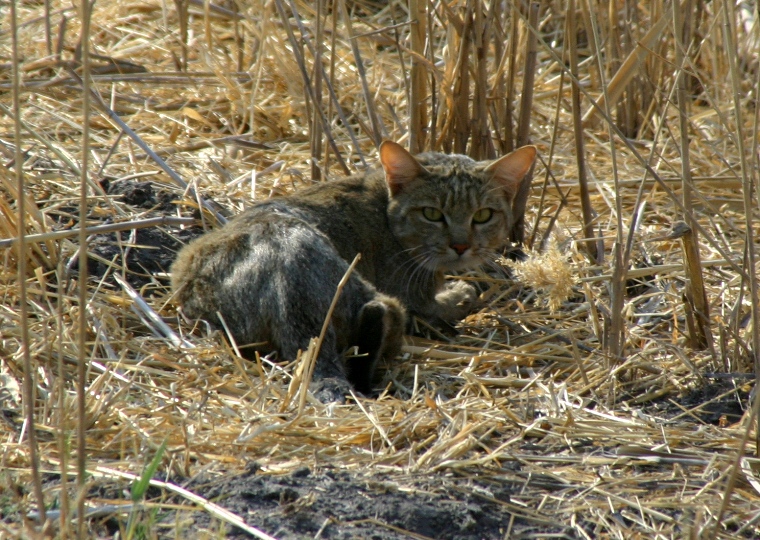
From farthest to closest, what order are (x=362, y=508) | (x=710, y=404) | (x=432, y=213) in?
1. (x=432, y=213)
2. (x=710, y=404)
3. (x=362, y=508)

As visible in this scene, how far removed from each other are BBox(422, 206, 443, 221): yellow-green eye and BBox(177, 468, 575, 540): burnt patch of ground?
69.7 inches

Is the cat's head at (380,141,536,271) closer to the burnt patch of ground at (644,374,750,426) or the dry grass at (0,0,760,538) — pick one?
the dry grass at (0,0,760,538)

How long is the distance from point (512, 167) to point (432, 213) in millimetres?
414

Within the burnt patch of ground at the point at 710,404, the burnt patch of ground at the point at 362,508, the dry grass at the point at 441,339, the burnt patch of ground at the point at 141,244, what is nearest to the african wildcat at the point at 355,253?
the dry grass at the point at 441,339

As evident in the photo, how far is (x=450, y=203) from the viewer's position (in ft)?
13.0

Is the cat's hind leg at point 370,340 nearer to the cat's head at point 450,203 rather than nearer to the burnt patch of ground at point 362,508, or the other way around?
the cat's head at point 450,203

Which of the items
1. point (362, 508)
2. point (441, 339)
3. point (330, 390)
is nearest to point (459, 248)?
point (441, 339)

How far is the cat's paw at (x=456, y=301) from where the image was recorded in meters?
4.00

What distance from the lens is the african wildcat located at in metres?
3.29

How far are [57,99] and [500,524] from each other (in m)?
4.36

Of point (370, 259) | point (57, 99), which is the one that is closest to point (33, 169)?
point (57, 99)

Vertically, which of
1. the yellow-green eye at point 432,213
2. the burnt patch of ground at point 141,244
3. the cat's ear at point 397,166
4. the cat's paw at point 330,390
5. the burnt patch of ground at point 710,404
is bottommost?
the cat's paw at point 330,390

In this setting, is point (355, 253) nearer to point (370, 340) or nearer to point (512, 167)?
point (370, 340)

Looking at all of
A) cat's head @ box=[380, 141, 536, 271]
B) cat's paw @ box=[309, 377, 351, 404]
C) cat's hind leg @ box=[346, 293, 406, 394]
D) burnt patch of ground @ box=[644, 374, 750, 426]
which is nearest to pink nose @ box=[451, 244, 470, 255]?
cat's head @ box=[380, 141, 536, 271]
